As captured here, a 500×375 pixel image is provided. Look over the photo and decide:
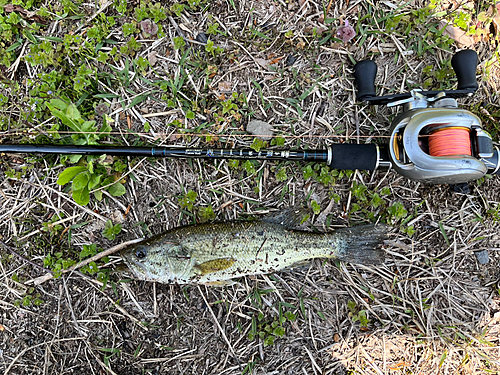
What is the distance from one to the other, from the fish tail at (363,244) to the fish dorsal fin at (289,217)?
1.26 ft

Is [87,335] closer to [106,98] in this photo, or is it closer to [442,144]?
[106,98]

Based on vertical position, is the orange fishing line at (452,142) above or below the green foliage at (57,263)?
above

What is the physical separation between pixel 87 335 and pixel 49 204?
143 cm

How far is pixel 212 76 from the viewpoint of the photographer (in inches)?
144

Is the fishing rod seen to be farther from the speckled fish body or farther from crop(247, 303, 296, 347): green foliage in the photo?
crop(247, 303, 296, 347): green foliage

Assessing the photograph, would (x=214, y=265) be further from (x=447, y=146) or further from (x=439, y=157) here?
(x=447, y=146)

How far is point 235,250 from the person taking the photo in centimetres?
328

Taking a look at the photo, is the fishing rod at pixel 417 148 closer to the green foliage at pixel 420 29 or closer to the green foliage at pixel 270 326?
the green foliage at pixel 420 29

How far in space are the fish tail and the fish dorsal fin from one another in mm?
385

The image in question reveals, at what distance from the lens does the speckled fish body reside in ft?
10.7

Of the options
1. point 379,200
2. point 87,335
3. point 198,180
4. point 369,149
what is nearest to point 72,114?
point 198,180

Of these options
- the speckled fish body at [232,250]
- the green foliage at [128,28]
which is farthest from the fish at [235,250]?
the green foliage at [128,28]

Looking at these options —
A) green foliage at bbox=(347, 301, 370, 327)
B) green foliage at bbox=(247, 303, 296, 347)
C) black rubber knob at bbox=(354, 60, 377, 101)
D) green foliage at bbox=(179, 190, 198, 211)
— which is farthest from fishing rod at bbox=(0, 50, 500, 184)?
green foliage at bbox=(247, 303, 296, 347)

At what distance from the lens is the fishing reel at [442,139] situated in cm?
295
